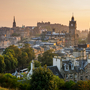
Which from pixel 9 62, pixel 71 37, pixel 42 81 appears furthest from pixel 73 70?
pixel 71 37

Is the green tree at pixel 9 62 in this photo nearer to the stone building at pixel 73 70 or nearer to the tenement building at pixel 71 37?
the stone building at pixel 73 70

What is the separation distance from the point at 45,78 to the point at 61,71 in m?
8.29

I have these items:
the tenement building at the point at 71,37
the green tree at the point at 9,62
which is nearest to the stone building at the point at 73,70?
the green tree at the point at 9,62

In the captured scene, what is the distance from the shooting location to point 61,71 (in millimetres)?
29922

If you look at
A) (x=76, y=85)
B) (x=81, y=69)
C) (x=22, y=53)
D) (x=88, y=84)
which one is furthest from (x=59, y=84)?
(x=22, y=53)

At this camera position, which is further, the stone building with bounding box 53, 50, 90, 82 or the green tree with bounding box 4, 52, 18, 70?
the green tree with bounding box 4, 52, 18, 70

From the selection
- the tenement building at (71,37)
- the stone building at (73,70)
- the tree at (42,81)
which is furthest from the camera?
the tenement building at (71,37)

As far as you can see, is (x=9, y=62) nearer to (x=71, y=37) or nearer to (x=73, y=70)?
(x=73, y=70)

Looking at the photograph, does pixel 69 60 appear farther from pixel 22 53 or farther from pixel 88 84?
pixel 22 53

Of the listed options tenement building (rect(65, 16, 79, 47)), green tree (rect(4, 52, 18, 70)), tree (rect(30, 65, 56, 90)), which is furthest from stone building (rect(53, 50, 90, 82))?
tenement building (rect(65, 16, 79, 47))

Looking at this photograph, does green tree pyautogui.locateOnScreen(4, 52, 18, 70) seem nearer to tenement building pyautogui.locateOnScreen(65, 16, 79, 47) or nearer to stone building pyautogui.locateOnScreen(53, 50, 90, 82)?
stone building pyautogui.locateOnScreen(53, 50, 90, 82)

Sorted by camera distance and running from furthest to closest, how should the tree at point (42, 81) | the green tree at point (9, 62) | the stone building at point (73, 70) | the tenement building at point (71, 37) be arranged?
the tenement building at point (71, 37), the green tree at point (9, 62), the stone building at point (73, 70), the tree at point (42, 81)

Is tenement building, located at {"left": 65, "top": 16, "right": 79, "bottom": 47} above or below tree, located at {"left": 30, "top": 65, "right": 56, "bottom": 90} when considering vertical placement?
above

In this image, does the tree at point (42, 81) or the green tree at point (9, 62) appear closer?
the tree at point (42, 81)
